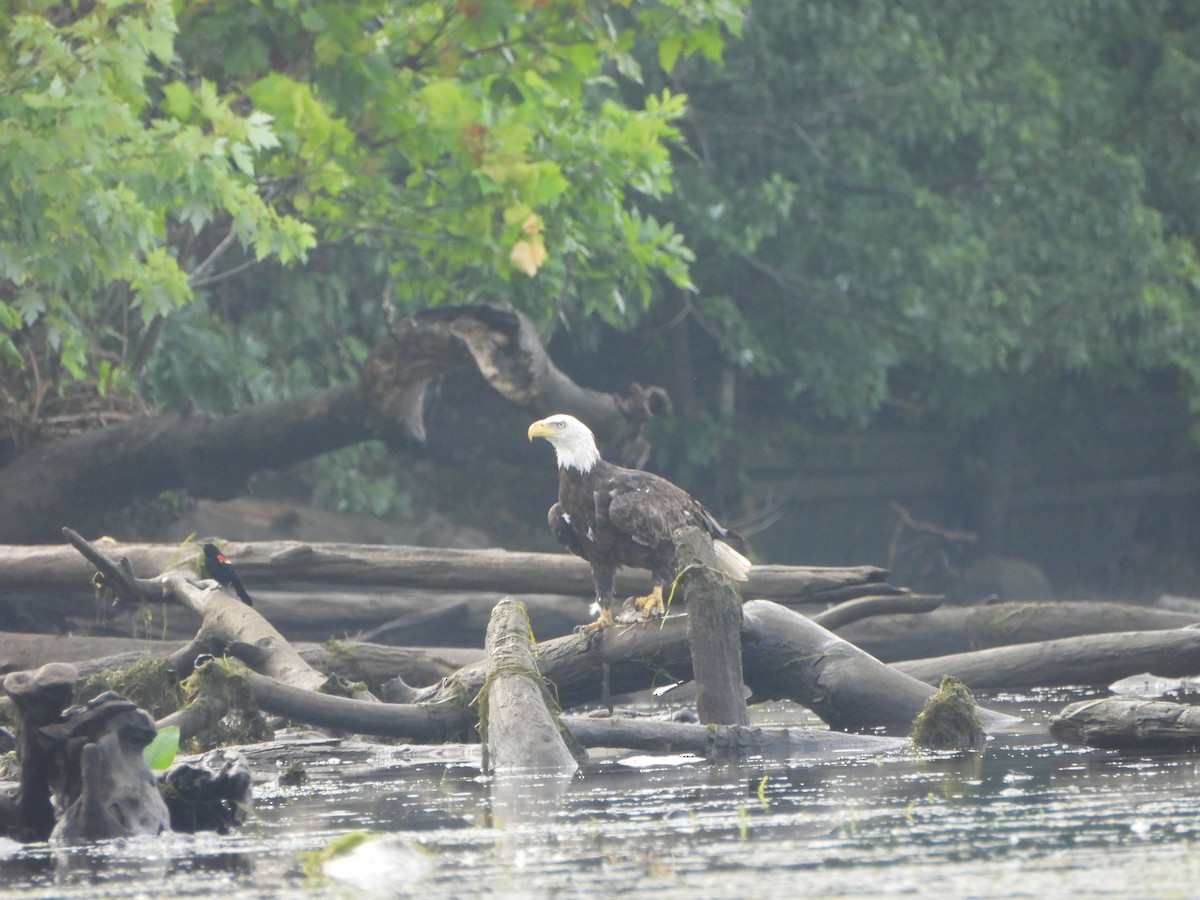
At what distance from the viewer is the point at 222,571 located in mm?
7453

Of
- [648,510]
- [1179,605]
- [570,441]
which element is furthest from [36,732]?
[1179,605]

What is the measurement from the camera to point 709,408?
15141 mm

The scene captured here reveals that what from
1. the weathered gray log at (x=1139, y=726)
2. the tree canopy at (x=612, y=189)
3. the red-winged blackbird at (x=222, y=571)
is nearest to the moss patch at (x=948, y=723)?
the weathered gray log at (x=1139, y=726)

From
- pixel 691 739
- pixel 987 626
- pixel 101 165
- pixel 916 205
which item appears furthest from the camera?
pixel 916 205

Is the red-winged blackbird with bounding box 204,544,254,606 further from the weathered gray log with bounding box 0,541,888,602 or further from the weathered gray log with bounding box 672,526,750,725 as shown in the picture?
the weathered gray log with bounding box 672,526,750,725

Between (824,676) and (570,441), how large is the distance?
64.5 inches

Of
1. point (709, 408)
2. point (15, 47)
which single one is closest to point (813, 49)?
point (709, 408)

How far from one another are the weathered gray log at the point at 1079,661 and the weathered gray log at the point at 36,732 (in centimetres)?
399

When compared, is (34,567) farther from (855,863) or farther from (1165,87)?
(1165,87)

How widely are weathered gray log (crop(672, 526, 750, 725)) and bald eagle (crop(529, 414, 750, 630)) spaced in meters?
0.81

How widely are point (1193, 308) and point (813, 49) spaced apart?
402cm

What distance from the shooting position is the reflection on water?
3.62 metres

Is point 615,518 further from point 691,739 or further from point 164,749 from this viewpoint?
point 164,749

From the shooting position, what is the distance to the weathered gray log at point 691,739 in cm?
589
